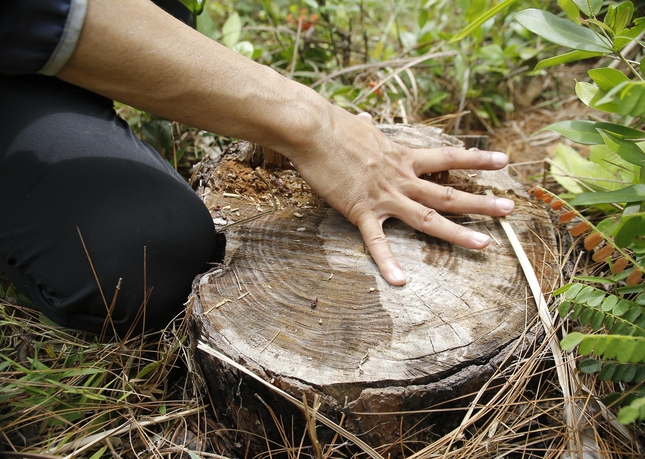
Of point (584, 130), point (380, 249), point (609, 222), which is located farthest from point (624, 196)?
point (380, 249)

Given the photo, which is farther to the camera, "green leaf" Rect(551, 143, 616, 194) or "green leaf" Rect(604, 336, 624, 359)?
"green leaf" Rect(551, 143, 616, 194)

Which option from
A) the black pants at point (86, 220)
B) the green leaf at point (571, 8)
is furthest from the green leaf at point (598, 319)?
the black pants at point (86, 220)

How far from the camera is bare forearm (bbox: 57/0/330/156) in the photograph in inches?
37.1

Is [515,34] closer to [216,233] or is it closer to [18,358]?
[216,233]

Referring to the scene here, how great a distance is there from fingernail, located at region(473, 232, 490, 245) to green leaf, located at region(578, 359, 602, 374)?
0.36 metres

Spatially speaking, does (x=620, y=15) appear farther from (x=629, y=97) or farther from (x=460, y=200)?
(x=460, y=200)

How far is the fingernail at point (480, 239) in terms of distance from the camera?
1227mm

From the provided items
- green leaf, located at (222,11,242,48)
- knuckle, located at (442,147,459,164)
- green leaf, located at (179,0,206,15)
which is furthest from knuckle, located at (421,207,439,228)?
green leaf, located at (222,11,242,48)

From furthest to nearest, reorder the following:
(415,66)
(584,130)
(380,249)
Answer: (415,66)
(380,249)
(584,130)

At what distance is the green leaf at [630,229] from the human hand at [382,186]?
1.11ft

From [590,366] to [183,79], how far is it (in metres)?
1.04

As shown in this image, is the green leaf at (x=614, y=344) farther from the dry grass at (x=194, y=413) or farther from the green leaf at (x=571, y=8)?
the green leaf at (x=571, y=8)

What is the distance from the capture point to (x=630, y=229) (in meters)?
0.92

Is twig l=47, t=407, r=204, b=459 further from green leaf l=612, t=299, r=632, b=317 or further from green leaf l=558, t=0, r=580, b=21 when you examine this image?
green leaf l=558, t=0, r=580, b=21
